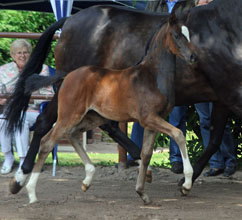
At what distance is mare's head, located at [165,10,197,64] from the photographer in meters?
4.77

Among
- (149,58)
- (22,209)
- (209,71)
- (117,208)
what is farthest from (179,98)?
(22,209)

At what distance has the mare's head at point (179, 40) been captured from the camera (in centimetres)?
477

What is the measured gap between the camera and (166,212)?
15.6 feet

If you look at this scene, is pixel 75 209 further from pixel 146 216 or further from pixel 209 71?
pixel 209 71

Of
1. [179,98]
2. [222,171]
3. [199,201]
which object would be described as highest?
[179,98]

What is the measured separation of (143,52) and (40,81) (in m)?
1.02

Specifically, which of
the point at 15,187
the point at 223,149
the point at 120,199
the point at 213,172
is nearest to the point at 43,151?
the point at 15,187

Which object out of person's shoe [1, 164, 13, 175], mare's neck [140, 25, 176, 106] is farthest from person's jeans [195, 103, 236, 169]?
person's shoe [1, 164, 13, 175]

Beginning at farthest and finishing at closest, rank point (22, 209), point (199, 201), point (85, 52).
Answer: point (85, 52) → point (199, 201) → point (22, 209)

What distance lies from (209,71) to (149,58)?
71 centimetres

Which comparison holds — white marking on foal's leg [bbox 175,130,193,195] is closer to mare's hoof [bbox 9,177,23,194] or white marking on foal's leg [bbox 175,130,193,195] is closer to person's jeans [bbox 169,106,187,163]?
mare's hoof [bbox 9,177,23,194]

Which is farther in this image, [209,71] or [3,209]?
[209,71]

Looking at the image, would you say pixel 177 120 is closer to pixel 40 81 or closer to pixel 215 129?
pixel 215 129

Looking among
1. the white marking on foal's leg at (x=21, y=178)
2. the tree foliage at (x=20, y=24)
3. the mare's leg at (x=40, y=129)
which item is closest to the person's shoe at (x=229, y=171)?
the mare's leg at (x=40, y=129)
